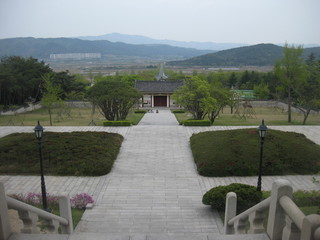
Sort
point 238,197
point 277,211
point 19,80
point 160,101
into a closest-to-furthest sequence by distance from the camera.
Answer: point 277,211 < point 238,197 < point 19,80 < point 160,101

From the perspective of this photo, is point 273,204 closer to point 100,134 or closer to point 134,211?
point 134,211

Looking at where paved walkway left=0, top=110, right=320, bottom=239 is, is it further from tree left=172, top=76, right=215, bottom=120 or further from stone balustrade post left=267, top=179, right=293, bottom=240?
tree left=172, top=76, right=215, bottom=120

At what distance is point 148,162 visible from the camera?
13070 mm

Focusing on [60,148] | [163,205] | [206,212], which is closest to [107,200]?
[163,205]

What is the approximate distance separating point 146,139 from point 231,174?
21.9 ft

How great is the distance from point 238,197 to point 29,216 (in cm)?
536

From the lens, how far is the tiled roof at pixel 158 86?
134 feet

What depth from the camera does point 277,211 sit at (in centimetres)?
333

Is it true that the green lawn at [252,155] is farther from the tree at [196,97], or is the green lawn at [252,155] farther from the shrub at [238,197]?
the tree at [196,97]

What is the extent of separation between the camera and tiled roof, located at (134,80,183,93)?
4078 centimetres

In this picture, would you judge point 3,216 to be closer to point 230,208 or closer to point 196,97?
point 230,208

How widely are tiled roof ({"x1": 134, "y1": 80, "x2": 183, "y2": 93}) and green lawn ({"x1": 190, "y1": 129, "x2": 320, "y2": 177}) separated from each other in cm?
2713

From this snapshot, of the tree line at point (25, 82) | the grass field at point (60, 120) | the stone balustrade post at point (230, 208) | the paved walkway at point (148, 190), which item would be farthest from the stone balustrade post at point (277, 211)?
the tree line at point (25, 82)

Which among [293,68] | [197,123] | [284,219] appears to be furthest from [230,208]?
[293,68]
